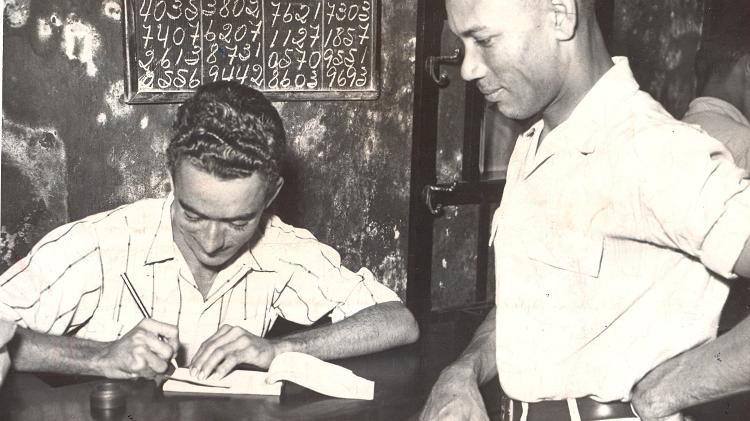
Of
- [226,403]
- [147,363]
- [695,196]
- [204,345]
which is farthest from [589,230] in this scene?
[147,363]

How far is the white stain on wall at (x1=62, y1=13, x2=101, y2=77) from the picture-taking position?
9.46 ft

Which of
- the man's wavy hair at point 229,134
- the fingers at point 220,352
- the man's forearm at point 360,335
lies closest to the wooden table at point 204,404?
the fingers at point 220,352

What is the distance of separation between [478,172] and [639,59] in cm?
163

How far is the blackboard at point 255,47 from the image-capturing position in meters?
3.07

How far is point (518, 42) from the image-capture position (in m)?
1.48

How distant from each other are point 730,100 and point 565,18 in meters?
1.84

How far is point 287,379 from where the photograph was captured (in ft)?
5.67

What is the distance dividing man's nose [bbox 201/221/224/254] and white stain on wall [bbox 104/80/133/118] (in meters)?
1.23

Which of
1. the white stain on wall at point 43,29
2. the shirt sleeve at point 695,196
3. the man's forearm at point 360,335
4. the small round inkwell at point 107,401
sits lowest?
the man's forearm at point 360,335

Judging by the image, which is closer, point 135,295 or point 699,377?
point 699,377

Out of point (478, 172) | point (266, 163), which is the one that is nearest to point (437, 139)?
point (478, 172)

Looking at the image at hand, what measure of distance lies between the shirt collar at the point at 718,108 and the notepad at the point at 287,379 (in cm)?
186

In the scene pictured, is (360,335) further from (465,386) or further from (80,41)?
(80,41)

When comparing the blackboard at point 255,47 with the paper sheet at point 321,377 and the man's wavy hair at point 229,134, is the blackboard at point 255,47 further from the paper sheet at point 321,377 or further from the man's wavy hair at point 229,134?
the paper sheet at point 321,377
